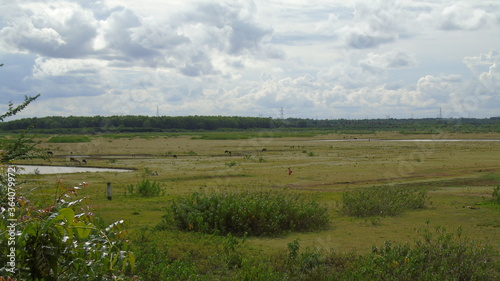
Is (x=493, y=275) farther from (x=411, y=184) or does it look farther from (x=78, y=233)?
(x=411, y=184)

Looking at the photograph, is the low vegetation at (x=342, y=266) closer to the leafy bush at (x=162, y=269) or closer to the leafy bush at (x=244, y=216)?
the leafy bush at (x=162, y=269)

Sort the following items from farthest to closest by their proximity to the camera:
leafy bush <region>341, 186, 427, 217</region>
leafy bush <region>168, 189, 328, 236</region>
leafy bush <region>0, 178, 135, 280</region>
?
leafy bush <region>341, 186, 427, 217</region> → leafy bush <region>168, 189, 328, 236</region> → leafy bush <region>0, 178, 135, 280</region>

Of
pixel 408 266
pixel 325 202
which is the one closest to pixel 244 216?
A: pixel 408 266

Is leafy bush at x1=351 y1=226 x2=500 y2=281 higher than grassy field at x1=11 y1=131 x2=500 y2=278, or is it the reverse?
leafy bush at x1=351 y1=226 x2=500 y2=281

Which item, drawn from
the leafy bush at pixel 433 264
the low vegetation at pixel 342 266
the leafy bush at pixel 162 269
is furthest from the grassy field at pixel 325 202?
the leafy bush at pixel 433 264

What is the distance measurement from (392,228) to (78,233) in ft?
40.9

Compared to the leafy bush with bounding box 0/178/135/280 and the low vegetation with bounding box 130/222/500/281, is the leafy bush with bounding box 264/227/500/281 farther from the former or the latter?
the leafy bush with bounding box 0/178/135/280

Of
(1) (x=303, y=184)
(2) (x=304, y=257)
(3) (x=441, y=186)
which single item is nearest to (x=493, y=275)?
(2) (x=304, y=257)

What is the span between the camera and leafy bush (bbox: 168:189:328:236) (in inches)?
527

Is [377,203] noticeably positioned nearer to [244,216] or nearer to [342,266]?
[244,216]

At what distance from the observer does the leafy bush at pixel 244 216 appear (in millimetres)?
13375

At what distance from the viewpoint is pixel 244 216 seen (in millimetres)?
13383

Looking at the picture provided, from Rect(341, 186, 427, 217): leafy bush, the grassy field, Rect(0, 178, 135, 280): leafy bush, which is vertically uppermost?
Rect(0, 178, 135, 280): leafy bush

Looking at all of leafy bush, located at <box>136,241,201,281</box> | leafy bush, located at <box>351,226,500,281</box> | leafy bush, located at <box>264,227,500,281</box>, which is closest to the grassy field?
leafy bush, located at <box>136,241,201,281</box>
